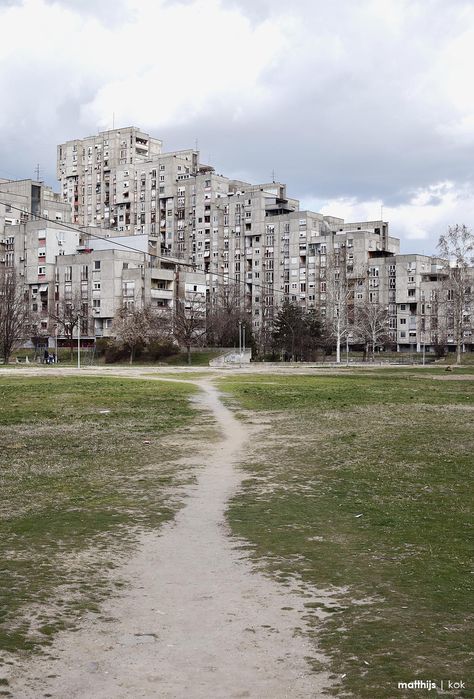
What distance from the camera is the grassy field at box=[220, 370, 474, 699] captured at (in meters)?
6.85

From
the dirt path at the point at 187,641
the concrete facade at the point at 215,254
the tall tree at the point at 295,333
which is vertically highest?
the concrete facade at the point at 215,254

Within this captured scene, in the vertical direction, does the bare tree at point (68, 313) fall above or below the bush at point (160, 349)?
above

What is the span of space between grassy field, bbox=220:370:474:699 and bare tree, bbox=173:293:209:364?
286 feet

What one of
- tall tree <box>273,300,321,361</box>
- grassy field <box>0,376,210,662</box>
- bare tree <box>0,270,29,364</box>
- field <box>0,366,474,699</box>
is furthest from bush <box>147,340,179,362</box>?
field <box>0,366,474,699</box>

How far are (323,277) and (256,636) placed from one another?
161529mm

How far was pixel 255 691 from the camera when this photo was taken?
617 centimetres

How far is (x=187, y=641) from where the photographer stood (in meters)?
7.16

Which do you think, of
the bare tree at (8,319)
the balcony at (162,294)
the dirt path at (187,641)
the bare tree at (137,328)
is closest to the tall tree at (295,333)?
the bare tree at (137,328)

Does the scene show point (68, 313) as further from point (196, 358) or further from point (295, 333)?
point (295, 333)

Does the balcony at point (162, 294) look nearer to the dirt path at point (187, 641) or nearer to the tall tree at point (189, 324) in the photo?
the tall tree at point (189, 324)

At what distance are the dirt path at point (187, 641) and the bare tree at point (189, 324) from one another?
97160mm

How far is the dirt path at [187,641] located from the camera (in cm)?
623

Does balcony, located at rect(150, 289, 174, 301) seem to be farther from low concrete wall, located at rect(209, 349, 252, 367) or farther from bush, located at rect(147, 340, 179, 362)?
low concrete wall, located at rect(209, 349, 252, 367)

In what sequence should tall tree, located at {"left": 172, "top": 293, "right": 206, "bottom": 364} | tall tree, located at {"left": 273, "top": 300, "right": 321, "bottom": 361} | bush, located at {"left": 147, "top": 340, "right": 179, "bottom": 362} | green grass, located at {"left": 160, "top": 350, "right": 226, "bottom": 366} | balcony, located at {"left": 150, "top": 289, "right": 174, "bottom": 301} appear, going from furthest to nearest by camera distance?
balcony, located at {"left": 150, "top": 289, "right": 174, "bottom": 301} → tall tree, located at {"left": 273, "top": 300, "right": 321, "bottom": 361} → tall tree, located at {"left": 172, "top": 293, "right": 206, "bottom": 364} → bush, located at {"left": 147, "top": 340, "right": 179, "bottom": 362} → green grass, located at {"left": 160, "top": 350, "right": 226, "bottom": 366}
